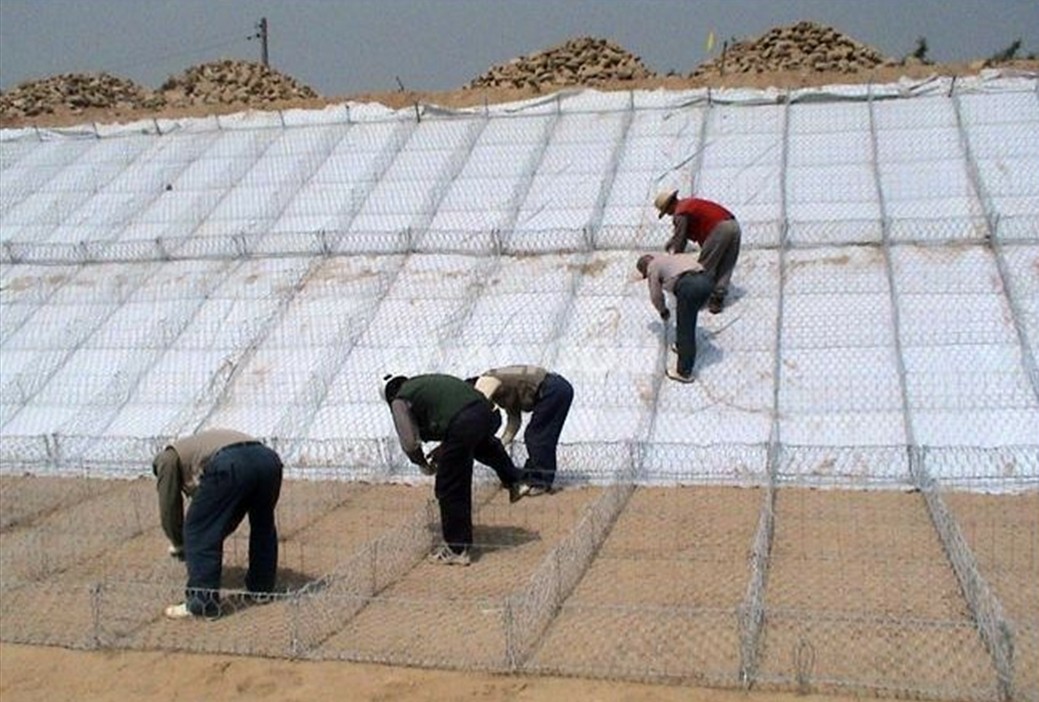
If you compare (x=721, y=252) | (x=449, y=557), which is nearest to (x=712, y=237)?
(x=721, y=252)

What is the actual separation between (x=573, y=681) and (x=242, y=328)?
6.04 meters

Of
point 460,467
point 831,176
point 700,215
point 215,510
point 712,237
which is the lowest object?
point 215,510

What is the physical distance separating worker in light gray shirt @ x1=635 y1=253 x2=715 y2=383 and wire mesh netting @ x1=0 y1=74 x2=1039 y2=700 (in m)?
0.23

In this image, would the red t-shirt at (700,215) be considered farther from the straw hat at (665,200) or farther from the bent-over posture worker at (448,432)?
the bent-over posture worker at (448,432)

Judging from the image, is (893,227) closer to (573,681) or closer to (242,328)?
(242,328)

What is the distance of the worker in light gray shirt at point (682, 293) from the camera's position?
308 inches

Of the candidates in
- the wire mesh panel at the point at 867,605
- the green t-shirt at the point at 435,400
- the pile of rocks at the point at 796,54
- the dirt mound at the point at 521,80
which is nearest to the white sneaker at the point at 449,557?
the green t-shirt at the point at 435,400

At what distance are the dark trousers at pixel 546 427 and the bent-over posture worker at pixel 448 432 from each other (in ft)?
3.84

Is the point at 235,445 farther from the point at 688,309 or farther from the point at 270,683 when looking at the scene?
the point at 688,309

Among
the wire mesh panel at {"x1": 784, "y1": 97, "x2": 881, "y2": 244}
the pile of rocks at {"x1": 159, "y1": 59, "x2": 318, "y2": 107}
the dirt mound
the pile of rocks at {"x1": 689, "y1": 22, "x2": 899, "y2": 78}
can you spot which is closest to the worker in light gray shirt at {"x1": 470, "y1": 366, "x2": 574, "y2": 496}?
the wire mesh panel at {"x1": 784, "y1": 97, "x2": 881, "y2": 244}

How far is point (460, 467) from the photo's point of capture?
18.4 feet

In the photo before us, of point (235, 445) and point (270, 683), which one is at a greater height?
point (235, 445)

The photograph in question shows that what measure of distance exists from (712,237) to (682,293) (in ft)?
2.63

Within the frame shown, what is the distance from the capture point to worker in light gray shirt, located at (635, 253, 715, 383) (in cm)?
782
